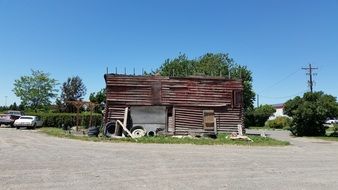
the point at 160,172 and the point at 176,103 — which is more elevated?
the point at 176,103

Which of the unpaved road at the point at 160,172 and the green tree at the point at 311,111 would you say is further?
the green tree at the point at 311,111

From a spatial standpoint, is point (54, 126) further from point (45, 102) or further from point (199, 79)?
point (45, 102)

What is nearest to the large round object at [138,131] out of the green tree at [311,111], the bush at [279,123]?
the green tree at [311,111]

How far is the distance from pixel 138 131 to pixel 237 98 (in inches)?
331

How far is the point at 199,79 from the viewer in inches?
1341

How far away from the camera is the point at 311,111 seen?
38.4 m

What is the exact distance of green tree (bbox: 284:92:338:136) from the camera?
38438 mm

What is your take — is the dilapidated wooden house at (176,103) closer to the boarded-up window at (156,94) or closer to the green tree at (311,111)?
the boarded-up window at (156,94)

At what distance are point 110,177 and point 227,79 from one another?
23.9m

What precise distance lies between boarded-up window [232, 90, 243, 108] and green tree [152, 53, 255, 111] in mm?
32007

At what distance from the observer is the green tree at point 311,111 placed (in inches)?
1513

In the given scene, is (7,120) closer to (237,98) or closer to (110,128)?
(110,128)

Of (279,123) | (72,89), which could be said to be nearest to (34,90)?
(72,89)

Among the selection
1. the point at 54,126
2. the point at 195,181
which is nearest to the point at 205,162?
the point at 195,181
